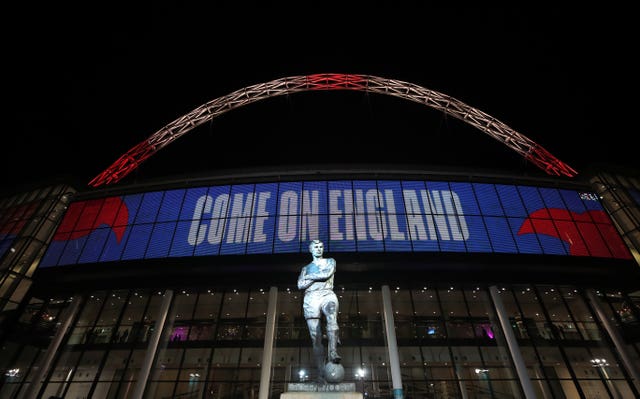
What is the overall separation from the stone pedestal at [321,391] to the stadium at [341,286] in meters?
14.4

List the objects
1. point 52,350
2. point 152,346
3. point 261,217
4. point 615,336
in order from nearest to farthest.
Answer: point 615,336
point 152,346
point 52,350
point 261,217

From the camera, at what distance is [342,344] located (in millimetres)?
22484

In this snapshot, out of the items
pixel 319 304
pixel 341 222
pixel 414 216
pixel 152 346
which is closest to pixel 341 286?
pixel 341 222

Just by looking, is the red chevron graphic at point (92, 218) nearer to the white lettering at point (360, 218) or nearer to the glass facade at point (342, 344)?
the glass facade at point (342, 344)

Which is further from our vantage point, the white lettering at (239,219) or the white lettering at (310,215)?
the white lettering at (239,219)

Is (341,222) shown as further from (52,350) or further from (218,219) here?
(52,350)

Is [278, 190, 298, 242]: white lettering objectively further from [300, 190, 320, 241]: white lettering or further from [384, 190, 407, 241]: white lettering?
[384, 190, 407, 241]: white lettering

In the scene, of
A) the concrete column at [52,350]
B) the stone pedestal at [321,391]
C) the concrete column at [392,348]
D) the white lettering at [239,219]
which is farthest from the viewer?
the white lettering at [239,219]

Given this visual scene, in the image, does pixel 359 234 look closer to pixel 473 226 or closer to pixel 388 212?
pixel 388 212

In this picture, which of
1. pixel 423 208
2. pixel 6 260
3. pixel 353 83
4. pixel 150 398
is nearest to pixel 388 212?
pixel 423 208

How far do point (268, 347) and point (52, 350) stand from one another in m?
16.0

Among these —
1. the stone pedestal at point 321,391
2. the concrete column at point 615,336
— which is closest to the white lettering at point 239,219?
the stone pedestal at point 321,391

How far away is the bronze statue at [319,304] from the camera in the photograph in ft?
27.0

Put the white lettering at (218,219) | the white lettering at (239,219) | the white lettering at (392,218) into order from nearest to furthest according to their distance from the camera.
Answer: the white lettering at (392,218) < the white lettering at (239,219) < the white lettering at (218,219)
